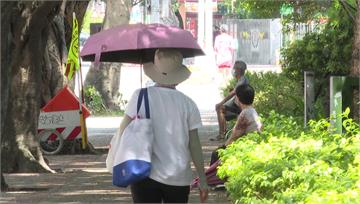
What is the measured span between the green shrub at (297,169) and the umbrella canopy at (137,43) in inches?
38.8

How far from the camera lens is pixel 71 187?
42.4ft

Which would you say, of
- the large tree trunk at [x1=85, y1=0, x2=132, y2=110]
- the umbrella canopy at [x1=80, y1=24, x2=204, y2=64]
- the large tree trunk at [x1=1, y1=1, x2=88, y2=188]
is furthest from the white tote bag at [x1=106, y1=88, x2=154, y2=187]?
the large tree trunk at [x1=85, y1=0, x2=132, y2=110]

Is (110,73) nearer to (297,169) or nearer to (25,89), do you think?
(25,89)

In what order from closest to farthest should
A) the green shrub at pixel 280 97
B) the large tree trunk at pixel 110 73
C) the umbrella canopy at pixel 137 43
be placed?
1. the umbrella canopy at pixel 137 43
2. the green shrub at pixel 280 97
3. the large tree trunk at pixel 110 73

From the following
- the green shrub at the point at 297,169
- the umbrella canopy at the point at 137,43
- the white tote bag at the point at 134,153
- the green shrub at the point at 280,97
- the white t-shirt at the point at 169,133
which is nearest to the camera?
the green shrub at the point at 297,169

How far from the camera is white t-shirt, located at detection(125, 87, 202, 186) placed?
6.84 metres

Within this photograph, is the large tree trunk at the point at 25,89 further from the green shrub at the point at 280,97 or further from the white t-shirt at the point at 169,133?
the white t-shirt at the point at 169,133

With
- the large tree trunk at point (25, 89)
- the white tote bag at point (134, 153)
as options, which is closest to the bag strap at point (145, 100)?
the white tote bag at point (134, 153)

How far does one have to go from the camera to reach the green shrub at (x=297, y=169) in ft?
18.7

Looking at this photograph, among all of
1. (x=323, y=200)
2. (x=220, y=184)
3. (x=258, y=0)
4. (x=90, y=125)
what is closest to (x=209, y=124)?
(x=90, y=125)

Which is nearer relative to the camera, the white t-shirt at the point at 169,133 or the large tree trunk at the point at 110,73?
the white t-shirt at the point at 169,133

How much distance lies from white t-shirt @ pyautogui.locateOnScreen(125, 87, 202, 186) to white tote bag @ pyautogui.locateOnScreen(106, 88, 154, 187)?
66 millimetres

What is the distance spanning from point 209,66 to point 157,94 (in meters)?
35.0

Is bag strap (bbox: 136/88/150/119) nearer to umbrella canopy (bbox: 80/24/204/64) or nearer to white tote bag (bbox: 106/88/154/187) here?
white tote bag (bbox: 106/88/154/187)
